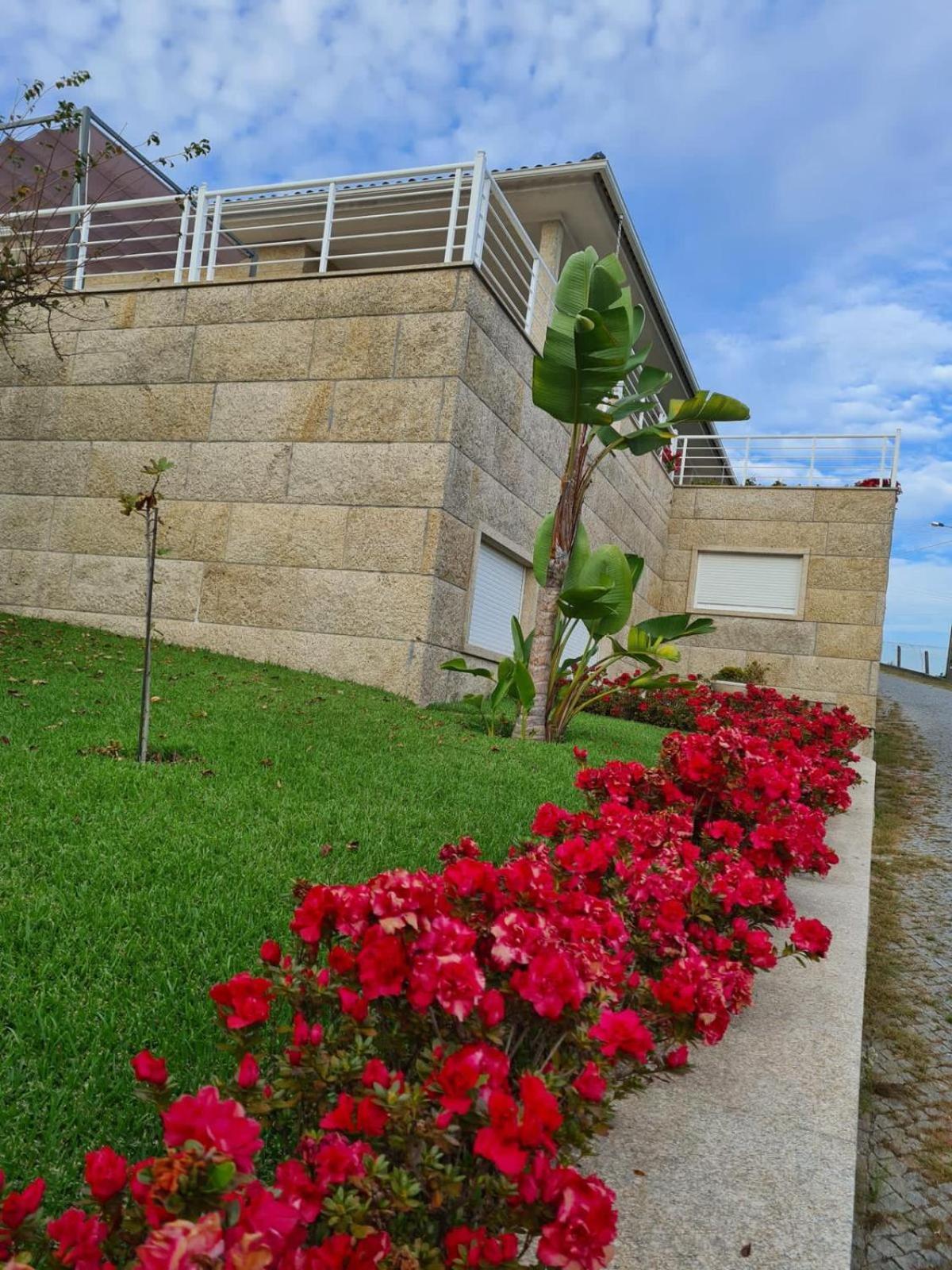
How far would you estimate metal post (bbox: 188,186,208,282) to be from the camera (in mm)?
10938

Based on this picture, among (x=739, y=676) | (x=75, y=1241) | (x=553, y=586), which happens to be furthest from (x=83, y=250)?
(x=75, y=1241)

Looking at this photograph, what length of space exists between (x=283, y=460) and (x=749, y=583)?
1256 centimetres

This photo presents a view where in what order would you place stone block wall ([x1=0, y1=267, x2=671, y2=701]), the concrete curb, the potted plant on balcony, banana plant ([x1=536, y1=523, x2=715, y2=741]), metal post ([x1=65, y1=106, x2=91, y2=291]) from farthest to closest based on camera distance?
the potted plant on balcony → metal post ([x1=65, y1=106, x2=91, y2=291]) → stone block wall ([x1=0, y1=267, x2=671, y2=701]) → banana plant ([x1=536, y1=523, x2=715, y2=741]) → the concrete curb

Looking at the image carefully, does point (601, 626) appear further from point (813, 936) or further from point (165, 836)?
point (813, 936)

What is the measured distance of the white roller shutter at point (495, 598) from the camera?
429 inches

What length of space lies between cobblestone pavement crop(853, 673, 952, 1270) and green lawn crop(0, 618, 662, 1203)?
5.89 ft

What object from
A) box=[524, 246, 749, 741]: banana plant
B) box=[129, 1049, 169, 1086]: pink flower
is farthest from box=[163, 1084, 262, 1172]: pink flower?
box=[524, 246, 749, 741]: banana plant

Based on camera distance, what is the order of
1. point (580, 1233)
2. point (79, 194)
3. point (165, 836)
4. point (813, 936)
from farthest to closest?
point (79, 194)
point (165, 836)
point (813, 936)
point (580, 1233)

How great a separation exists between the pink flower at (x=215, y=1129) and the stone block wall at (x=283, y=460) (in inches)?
318

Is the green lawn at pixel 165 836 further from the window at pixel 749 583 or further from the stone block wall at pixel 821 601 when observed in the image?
the window at pixel 749 583

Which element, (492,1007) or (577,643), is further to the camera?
(577,643)

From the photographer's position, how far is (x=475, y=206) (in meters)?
9.67

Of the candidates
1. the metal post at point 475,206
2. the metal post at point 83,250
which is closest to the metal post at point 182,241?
the metal post at point 83,250

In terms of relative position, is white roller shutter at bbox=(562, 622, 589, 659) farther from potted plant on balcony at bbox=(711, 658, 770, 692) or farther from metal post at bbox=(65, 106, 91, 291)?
metal post at bbox=(65, 106, 91, 291)
